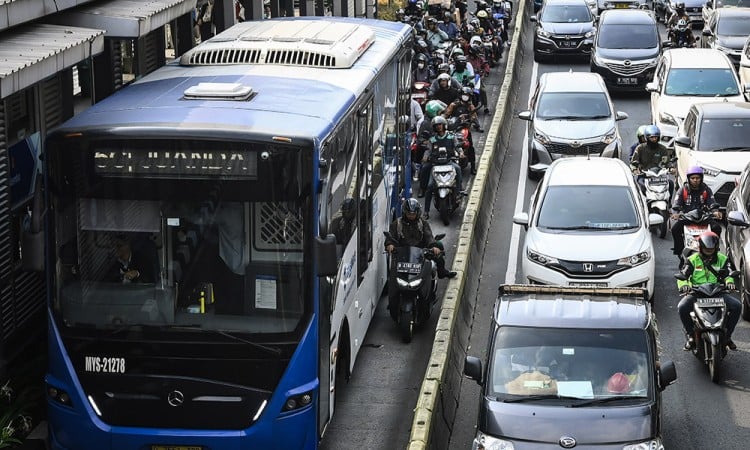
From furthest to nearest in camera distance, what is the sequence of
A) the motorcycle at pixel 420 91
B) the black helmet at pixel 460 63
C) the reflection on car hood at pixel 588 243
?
1. the black helmet at pixel 460 63
2. the motorcycle at pixel 420 91
3. the reflection on car hood at pixel 588 243

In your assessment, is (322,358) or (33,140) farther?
(33,140)

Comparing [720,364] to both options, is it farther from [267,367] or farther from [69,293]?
[69,293]

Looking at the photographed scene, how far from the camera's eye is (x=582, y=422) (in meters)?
11.6

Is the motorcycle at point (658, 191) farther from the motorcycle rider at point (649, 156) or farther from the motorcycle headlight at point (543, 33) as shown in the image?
the motorcycle headlight at point (543, 33)

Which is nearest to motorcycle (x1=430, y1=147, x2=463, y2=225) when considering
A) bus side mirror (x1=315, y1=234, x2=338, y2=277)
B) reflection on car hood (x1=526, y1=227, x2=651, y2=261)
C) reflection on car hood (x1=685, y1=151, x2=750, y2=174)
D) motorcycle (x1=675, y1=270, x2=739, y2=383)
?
reflection on car hood (x1=685, y1=151, x2=750, y2=174)

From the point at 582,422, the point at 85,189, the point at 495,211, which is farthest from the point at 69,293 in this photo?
the point at 495,211

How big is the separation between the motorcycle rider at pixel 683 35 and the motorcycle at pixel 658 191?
17625 millimetres

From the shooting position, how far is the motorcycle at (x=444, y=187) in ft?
74.1

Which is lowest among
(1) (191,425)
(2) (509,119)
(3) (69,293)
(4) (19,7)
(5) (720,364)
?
(2) (509,119)

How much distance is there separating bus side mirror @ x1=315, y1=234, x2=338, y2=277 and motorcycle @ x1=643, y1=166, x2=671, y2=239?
10.9 meters

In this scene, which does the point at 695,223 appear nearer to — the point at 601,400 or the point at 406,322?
the point at 406,322

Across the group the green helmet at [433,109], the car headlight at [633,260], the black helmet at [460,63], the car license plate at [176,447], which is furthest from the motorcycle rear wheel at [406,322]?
the black helmet at [460,63]

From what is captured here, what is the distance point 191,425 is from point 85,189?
2061 mm

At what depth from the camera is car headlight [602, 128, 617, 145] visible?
2542 cm
